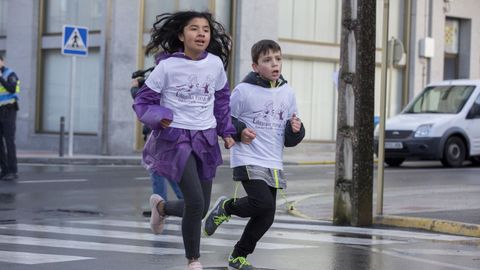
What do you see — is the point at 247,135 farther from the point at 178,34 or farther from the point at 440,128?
the point at 440,128

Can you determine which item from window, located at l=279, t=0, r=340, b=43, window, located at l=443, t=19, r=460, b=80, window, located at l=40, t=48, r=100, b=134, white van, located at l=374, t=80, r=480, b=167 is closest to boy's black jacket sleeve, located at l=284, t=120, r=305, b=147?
white van, located at l=374, t=80, r=480, b=167

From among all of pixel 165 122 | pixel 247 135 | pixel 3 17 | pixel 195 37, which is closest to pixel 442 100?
pixel 3 17

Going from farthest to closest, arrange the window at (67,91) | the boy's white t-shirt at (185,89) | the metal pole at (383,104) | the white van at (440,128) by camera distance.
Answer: the window at (67,91), the white van at (440,128), the metal pole at (383,104), the boy's white t-shirt at (185,89)

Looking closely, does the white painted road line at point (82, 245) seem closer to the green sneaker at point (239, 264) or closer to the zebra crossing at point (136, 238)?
the zebra crossing at point (136, 238)

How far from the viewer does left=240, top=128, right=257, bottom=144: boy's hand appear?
23.2 ft

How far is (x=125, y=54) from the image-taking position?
1006 inches

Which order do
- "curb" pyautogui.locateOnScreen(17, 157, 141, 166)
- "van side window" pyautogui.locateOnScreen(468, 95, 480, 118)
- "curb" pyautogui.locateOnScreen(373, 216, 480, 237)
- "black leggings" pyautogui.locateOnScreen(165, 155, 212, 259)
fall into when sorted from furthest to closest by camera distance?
"van side window" pyautogui.locateOnScreen(468, 95, 480, 118), "curb" pyautogui.locateOnScreen(17, 157, 141, 166), "curb" pyautogui.locateOnScreen(373, 216, 480, 237), "black leggings" pyautogui.locateOnScreen(165, 155, 212, 259)

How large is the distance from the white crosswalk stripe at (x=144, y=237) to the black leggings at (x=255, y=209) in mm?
1112

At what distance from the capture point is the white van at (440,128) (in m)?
21.9

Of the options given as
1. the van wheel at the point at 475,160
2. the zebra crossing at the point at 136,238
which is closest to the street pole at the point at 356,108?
the zebra crossing at the point at 136,238

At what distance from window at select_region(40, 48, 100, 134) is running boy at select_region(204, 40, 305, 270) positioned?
1911 cm

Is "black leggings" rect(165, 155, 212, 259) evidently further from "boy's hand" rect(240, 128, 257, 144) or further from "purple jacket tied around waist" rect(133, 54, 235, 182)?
"boy's hand" rect(240, 128, 257, 144)

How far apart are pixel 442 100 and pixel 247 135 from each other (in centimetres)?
1664

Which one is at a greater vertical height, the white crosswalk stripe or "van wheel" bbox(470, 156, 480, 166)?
"van wheel" bbox(470, 156, 480, 166)
